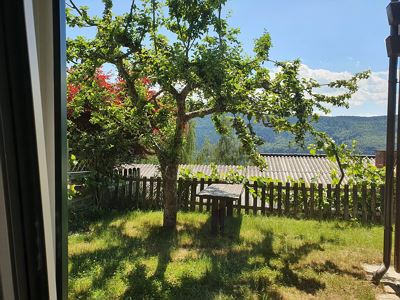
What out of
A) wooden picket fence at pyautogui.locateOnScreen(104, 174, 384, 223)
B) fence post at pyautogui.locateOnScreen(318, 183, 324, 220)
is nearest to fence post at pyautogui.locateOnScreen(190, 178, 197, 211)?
wooden picket fence at pyautogui.locateOnScreen(104, 174, 384, 223)

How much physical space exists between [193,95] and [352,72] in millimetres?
2105

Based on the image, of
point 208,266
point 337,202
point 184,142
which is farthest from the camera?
point 337,202

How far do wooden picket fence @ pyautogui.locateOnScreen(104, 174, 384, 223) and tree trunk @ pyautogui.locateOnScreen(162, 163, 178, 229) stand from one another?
5.18 ft

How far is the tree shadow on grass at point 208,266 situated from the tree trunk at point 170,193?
178 millimetres

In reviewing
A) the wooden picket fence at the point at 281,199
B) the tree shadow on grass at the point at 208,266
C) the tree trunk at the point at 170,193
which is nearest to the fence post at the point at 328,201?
the wooden picket fence at the point at 281,199

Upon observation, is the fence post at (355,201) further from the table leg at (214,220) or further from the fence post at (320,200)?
the table leg at (214,220)

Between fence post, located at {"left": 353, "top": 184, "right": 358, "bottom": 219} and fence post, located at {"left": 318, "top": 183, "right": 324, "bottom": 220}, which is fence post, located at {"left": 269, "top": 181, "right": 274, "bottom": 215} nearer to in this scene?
fence post, located at {"left": 318, "top": 183, "right": 324, "bottom": 220}

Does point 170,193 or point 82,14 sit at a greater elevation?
point 82,14

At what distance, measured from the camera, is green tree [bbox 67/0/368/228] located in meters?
3.74

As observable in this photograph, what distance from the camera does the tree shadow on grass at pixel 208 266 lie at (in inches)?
116

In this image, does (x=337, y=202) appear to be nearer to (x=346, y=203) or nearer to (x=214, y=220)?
(x=346, y=203)

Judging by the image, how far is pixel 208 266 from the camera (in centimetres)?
353

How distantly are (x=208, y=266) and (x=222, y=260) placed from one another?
0.86 feet

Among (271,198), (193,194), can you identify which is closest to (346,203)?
(271,198)
